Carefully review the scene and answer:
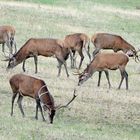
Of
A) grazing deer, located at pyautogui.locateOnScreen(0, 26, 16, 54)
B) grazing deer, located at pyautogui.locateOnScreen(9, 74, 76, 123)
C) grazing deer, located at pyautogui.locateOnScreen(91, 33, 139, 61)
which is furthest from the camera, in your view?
grazing deer, located at pyautogui.locateOnScreen(0, 26, 16, 54)

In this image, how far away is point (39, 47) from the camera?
22047mm

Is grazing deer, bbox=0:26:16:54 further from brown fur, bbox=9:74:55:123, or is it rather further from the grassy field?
brown fur, bbox=9:74:55:123

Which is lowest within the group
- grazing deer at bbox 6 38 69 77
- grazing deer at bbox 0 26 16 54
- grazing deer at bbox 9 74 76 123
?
grazing deer at bbox 0 26 16 54

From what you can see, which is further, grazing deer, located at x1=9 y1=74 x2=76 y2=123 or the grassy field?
grazing deer, located at x1=9 y1=74 x2=76 y2=123

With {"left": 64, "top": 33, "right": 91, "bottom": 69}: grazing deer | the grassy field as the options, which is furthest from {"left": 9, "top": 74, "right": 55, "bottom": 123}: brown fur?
{"left": 64, "top": 33, "right": 91, "bottom": 69}: grazing deer

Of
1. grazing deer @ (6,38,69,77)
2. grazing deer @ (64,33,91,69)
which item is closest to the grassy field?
grazing deer @ (6,38,69,77)

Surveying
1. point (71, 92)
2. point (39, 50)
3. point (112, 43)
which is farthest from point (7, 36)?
point (71, 92)

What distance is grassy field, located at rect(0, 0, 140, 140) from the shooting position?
13.5 meters

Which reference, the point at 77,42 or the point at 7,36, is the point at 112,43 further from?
the point at 7,36

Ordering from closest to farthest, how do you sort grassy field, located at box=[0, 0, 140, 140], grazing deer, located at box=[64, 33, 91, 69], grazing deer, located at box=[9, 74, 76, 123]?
grassy field, located at box=[0, 0, 140, 140] < grazing deer, located at box=[9, 74, 76, 123] < grazing deer, located at box=[64, 33, 91, 69]

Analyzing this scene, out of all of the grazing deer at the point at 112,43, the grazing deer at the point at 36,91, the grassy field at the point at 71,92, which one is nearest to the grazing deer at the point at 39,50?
the grassy field at the point at 71,92

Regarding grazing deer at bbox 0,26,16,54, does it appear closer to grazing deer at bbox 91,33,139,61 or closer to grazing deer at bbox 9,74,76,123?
grazing deer at bbox 91,33,139,61

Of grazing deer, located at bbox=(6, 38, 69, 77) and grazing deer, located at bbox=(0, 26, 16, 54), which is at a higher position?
grazing deer, located at bbox=(6, 38, 69, 77)

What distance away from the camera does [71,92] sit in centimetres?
1877
